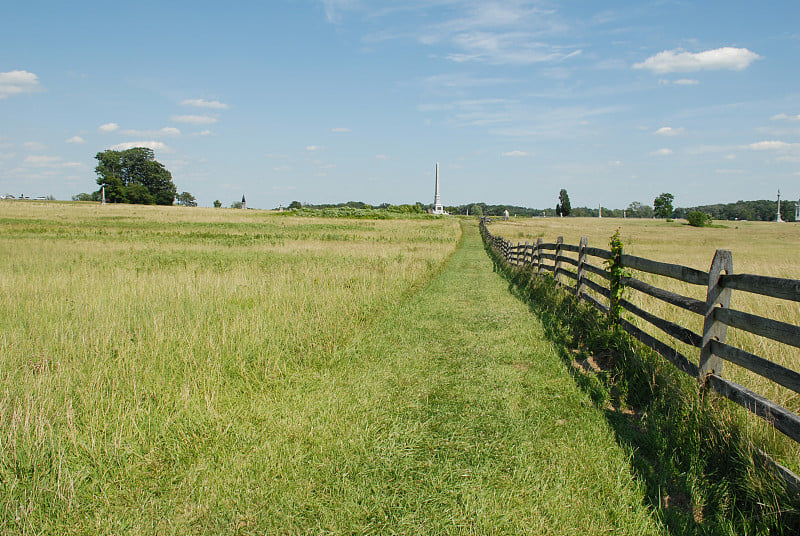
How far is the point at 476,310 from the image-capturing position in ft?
31.5

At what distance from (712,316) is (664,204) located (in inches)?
6748

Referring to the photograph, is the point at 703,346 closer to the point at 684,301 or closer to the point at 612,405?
the point at 684,301

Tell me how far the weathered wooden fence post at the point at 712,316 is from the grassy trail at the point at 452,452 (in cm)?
114

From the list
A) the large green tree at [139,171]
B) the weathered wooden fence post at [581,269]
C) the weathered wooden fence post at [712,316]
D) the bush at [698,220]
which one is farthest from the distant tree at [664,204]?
the weathered wooden fence post at [712,316]

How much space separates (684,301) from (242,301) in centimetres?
764

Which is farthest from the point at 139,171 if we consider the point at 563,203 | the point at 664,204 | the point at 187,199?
the point at 664,204

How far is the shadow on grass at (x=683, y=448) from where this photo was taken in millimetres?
2915

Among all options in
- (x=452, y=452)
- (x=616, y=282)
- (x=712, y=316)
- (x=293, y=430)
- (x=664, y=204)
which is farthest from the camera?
(x=664, y=204)

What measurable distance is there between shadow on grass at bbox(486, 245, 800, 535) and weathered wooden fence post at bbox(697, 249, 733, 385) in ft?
0.85

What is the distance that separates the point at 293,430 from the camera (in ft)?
13.1

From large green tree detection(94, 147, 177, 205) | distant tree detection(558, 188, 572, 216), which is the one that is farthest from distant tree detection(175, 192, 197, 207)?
distant tree detection(558, 188, 572, 216)

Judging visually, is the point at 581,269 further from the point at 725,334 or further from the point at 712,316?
the point at 725,334

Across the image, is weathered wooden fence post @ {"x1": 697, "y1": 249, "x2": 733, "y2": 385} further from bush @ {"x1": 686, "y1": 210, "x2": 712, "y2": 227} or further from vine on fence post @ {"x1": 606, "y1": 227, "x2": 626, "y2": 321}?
bush @ {"x1": 686, "y1": 210, "x2": 712, "y2": 227}

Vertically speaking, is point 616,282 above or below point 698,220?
below
